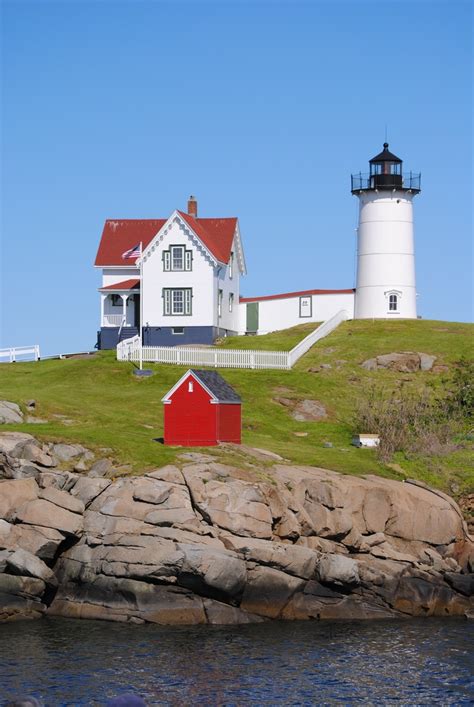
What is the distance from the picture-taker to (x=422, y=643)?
33344 millimetres

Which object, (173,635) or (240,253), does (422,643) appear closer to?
(173,635)

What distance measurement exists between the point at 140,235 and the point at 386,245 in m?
15.4

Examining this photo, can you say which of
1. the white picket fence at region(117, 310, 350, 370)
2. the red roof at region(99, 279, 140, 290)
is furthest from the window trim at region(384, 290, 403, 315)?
the red roof at region(99, 279, 140, 290)

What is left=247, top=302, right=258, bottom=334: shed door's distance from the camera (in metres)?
74.0

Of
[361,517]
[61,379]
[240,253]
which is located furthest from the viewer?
[240,253]

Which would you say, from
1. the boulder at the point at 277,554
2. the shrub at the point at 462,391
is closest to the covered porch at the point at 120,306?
the shrub at the point at 462,391

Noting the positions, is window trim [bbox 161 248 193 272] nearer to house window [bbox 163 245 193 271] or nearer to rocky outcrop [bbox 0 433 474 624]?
house window [bbox 163 245 193 271]

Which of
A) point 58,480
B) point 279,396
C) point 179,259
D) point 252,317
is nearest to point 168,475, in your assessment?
point 58,480

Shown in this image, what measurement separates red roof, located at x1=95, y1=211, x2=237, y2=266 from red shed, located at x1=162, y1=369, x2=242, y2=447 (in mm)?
25262

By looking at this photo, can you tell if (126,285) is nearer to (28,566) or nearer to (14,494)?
(14,494)

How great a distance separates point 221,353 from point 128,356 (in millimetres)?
5021


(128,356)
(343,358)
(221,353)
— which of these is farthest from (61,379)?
(343,358)

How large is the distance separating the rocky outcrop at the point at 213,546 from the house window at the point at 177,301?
1084 inches

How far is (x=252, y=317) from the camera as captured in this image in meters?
74.1
